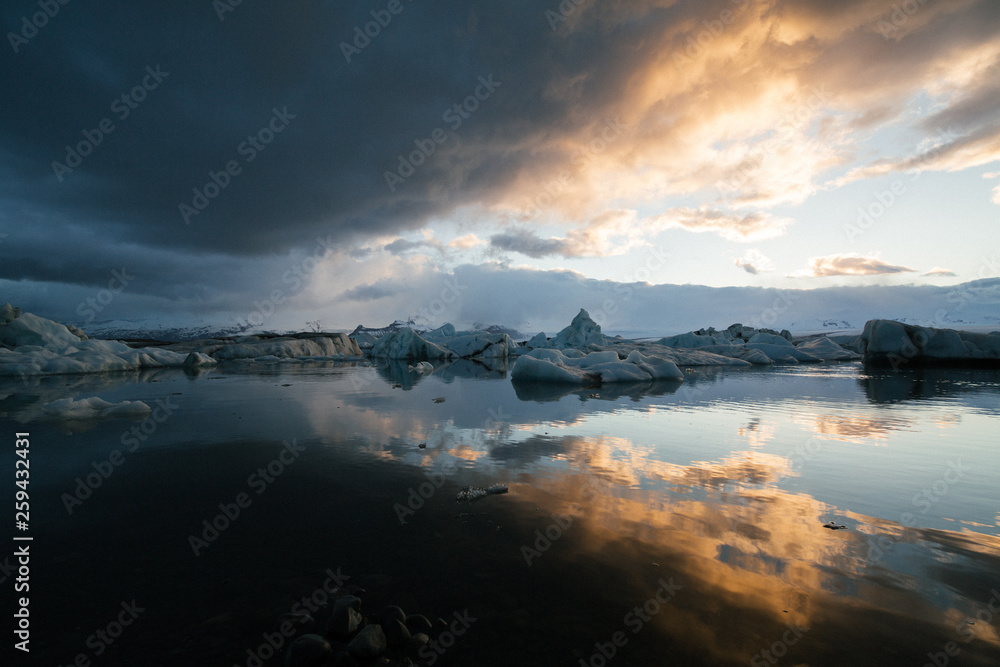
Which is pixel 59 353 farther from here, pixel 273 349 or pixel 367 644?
pixel 367 644

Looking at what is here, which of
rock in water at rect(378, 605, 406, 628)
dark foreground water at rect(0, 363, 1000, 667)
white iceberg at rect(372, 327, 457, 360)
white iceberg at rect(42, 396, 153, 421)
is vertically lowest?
dark foreground water at rect(0, 363, 1000, 667)

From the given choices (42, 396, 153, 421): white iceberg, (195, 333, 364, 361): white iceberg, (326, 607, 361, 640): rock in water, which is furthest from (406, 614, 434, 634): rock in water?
(195, 333, 364, 361): white iceberg

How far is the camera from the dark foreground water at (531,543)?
7.76 ft

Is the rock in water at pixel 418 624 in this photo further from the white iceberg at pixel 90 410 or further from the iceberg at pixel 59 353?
the iceberg at pixel 59 353

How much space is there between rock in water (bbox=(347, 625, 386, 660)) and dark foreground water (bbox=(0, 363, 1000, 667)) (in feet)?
1.11

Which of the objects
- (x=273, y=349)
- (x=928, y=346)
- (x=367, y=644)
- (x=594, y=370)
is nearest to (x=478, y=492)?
(x=367, y=644)

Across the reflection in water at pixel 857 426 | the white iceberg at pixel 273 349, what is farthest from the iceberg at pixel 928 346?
the white iceberg at pixel 273 349

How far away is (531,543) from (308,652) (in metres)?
1.86

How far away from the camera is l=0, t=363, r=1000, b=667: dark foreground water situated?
93.1 inches

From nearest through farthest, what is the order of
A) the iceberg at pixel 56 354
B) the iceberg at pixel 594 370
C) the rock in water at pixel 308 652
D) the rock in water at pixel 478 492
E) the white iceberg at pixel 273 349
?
the rock in water at pixel 308 652, the rock in water at pixel 478 492, the iceberg at pixel 594 370, the iceberg at pixel 56 354, the white iceberg at pixel 273 349

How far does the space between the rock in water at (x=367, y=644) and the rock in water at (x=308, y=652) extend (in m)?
0.13

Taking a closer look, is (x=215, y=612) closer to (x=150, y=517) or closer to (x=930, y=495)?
(x=150, y=517)

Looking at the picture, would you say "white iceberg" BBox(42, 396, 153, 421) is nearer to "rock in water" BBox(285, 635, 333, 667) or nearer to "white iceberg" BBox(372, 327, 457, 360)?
"rock in water" BBox(285, 635, 333, 667)

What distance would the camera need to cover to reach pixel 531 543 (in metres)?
3.53
